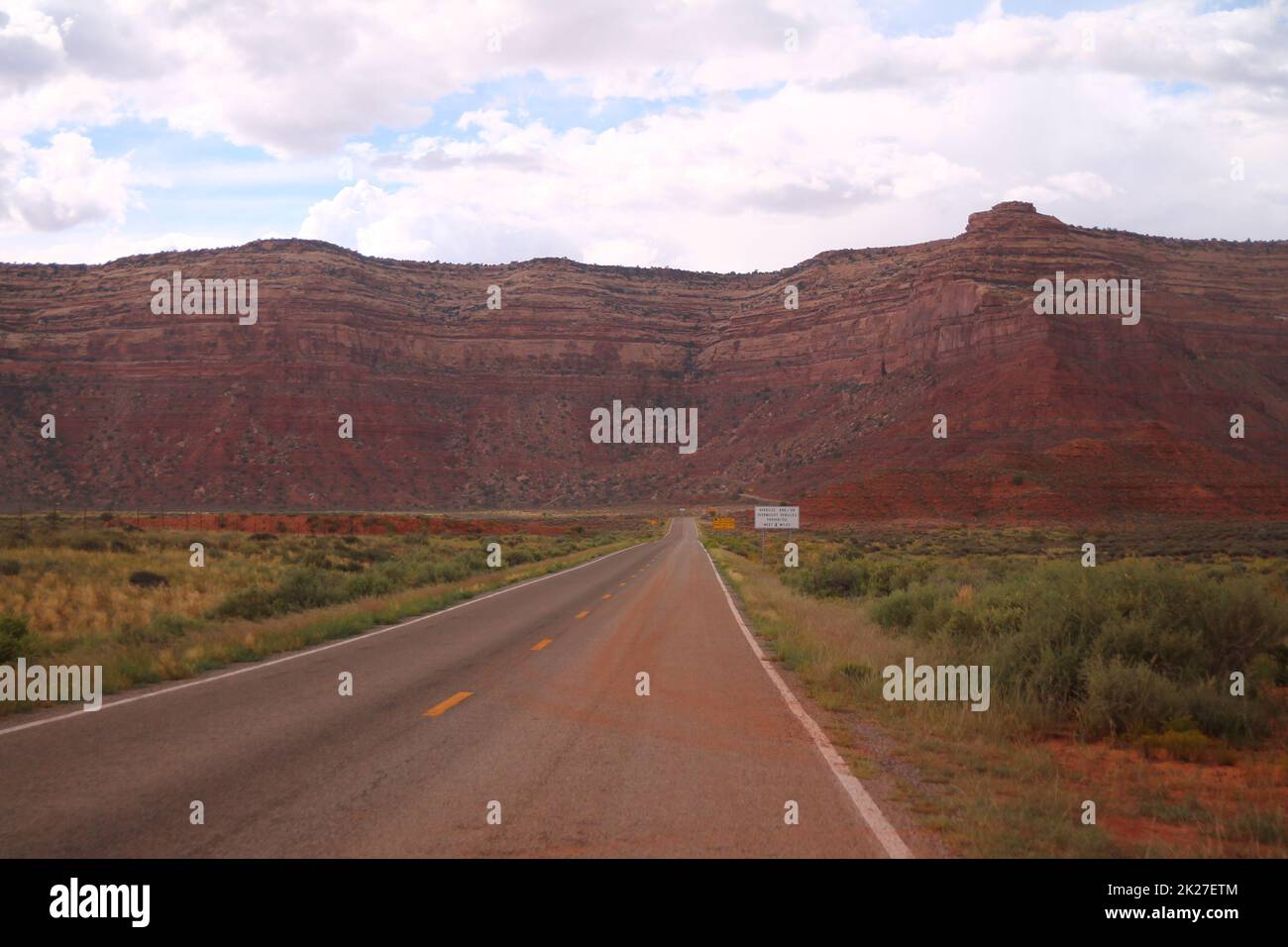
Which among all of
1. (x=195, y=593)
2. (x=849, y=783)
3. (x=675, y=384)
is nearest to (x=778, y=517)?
(x=195, y=593)

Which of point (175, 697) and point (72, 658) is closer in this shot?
point (175, 697)

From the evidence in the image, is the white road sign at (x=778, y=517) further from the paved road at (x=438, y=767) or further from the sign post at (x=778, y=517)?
the paved road at (x=438, y=767)

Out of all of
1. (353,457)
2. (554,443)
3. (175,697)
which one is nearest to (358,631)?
(175,697)

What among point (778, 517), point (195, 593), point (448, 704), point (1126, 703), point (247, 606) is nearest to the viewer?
point (1126, 703)

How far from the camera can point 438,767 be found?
7.61 meters

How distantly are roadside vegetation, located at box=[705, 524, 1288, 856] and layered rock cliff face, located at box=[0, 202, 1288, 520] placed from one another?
198 feet

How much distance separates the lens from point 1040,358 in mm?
85938

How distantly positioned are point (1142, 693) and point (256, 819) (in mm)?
7724

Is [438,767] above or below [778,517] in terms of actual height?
below

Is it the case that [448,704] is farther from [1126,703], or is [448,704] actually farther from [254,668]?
[1126,703]

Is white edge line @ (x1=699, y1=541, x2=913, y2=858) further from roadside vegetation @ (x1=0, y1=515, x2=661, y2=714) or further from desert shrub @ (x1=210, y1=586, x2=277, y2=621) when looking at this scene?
desert shrub @ (x1=210, y1=586, x2=277, y2=621)

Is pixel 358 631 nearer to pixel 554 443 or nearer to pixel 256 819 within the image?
pixel 256 819

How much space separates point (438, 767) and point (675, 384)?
128m

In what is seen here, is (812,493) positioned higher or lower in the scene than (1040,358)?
lower
